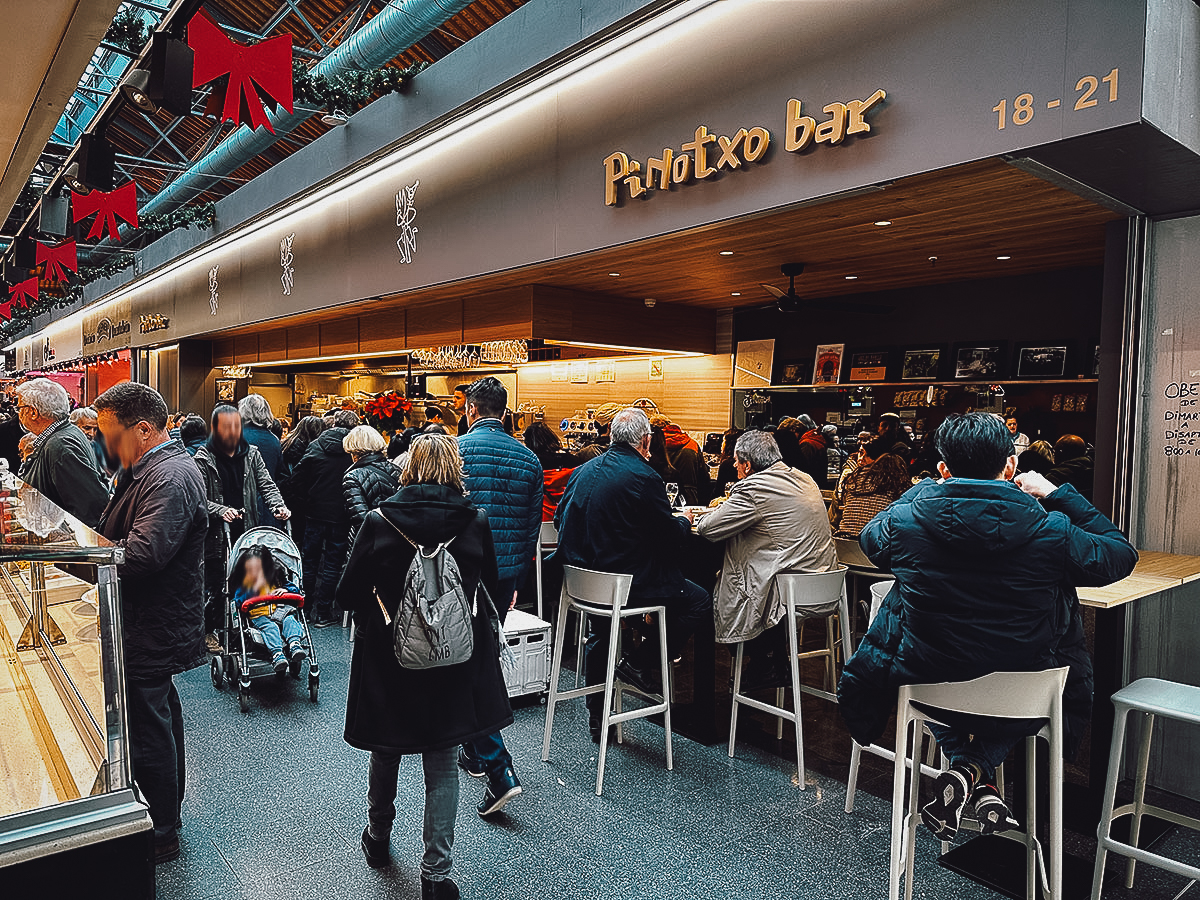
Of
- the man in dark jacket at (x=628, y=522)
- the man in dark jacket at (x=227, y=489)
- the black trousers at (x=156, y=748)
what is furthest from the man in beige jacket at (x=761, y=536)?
the man in dark jacket at (x=227, y=489)

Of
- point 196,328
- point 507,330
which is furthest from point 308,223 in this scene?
point 196,328

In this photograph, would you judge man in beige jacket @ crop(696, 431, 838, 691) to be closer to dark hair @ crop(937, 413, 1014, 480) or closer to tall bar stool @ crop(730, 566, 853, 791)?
tall bar stool @ crop(730, 566, 853, 791)

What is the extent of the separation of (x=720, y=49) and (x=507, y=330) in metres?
3.52

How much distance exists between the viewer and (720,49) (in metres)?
4.25

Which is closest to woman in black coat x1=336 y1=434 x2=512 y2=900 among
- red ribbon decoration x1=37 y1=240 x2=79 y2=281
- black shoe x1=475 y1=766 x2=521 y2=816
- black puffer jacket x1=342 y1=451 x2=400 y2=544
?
black shoe x1=475 y1=766 x2=521 y2=816

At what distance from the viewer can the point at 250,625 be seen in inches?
182

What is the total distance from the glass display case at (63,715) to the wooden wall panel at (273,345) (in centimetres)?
999

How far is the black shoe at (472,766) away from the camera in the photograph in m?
3.39

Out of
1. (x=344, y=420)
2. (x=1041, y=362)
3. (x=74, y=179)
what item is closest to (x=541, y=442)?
(x=344, y=420)

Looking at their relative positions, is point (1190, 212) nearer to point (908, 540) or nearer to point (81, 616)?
point (908, 540)

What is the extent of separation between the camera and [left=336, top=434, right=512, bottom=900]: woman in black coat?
262 centimetres

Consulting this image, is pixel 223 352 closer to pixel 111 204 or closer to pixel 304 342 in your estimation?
pixel 304 342

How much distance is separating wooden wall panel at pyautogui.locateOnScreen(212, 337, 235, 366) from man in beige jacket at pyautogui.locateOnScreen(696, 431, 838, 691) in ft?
40.2

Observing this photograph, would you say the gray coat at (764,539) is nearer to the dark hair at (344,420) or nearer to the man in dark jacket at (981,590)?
the man in dark jacket at (981,590)
